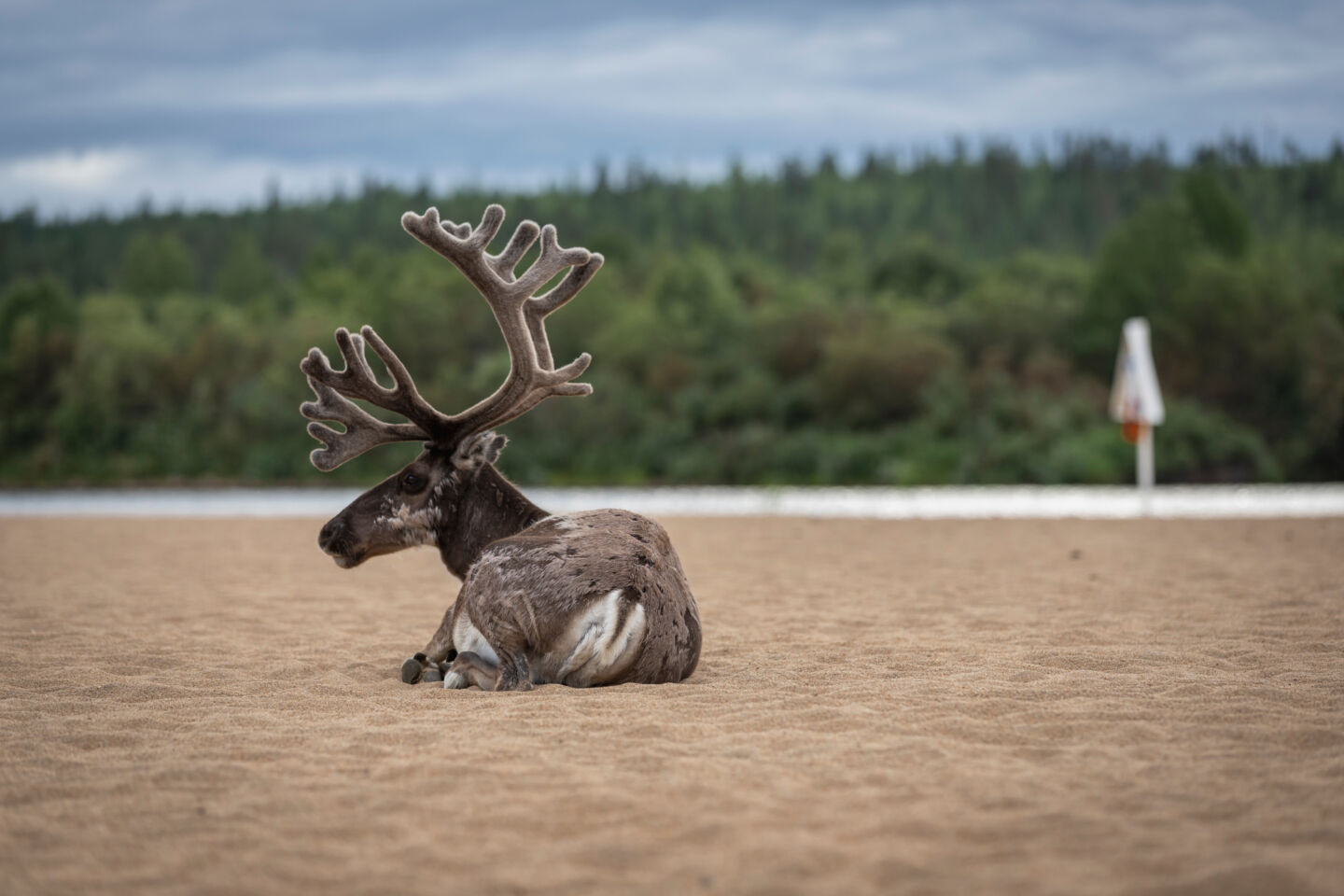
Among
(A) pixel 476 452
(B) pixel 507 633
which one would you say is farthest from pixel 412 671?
(A) pixel 476 452

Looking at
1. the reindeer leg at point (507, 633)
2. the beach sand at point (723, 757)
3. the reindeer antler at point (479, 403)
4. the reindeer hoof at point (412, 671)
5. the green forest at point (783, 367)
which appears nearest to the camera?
the beach sand at point (723, 757)

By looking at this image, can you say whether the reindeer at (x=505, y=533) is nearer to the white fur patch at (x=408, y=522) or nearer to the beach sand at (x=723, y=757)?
the white fur patch at (x=408, y=522)

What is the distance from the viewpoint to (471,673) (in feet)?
25.0

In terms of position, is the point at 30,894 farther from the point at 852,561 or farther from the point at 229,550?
the point at 229,550

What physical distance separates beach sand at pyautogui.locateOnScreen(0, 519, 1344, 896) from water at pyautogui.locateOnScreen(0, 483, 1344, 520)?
12.3 metres

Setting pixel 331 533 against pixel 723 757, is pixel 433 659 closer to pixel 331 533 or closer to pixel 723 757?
pixel 331 533

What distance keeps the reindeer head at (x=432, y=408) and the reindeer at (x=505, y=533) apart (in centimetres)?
1

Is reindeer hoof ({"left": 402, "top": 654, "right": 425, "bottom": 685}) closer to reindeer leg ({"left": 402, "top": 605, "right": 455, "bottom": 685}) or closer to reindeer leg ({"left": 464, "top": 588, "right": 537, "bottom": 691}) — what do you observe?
reindeer leg ({"left": 402, "top": 605, "right": 455, "bottom": 685})

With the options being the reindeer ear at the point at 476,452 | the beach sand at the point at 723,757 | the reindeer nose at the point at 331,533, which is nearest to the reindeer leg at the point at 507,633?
the beach sand at the point at 723,757

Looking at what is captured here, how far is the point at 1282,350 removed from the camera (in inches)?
1810

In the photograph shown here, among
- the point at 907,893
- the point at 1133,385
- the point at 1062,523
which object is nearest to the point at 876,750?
the point at 907,893

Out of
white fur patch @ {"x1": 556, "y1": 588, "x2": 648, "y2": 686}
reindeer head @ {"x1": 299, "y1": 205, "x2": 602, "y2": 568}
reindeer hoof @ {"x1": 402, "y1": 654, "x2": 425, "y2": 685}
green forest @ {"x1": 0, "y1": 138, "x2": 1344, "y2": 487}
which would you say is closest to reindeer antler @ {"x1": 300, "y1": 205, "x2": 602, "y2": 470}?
reindeer head @ {"x1": 299, "y1": 205, "x2": 602, "y2": 568}

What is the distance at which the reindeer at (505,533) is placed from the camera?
729cm

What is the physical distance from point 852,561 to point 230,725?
1031 cm
